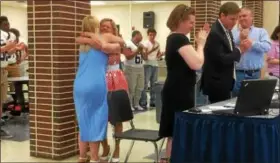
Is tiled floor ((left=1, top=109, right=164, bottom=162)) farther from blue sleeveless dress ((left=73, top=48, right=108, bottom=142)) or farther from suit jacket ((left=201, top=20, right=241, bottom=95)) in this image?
suit jacket ((left=201, top=20, right=241, bottom=95))

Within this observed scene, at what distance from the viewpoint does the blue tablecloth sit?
99.5 inches

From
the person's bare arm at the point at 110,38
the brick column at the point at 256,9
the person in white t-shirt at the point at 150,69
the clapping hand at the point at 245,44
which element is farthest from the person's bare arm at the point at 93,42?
the brick column at the point at 256,9

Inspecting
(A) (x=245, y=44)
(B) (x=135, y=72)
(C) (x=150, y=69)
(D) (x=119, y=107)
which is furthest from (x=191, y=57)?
(C) (x=150, y=69)

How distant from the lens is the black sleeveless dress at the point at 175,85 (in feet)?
9.98

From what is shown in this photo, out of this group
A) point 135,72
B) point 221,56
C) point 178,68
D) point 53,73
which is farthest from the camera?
point 135,72

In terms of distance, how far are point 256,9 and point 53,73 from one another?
6.77m

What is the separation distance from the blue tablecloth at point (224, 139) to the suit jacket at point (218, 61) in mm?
858

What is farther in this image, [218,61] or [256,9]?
[256,9]

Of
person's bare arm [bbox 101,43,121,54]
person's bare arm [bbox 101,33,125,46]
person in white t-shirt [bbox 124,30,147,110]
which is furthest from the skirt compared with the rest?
person in white t-shirt [bbox 124,30,147,110]

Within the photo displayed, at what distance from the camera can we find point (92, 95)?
378cm

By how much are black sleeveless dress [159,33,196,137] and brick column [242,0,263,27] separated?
275 inches

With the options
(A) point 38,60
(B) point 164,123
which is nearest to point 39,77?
(A) point 38,60

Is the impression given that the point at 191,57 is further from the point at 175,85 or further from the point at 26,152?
the point at 26,152

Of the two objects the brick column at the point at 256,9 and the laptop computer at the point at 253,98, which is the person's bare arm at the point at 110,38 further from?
the brick column at the point at 256,9
